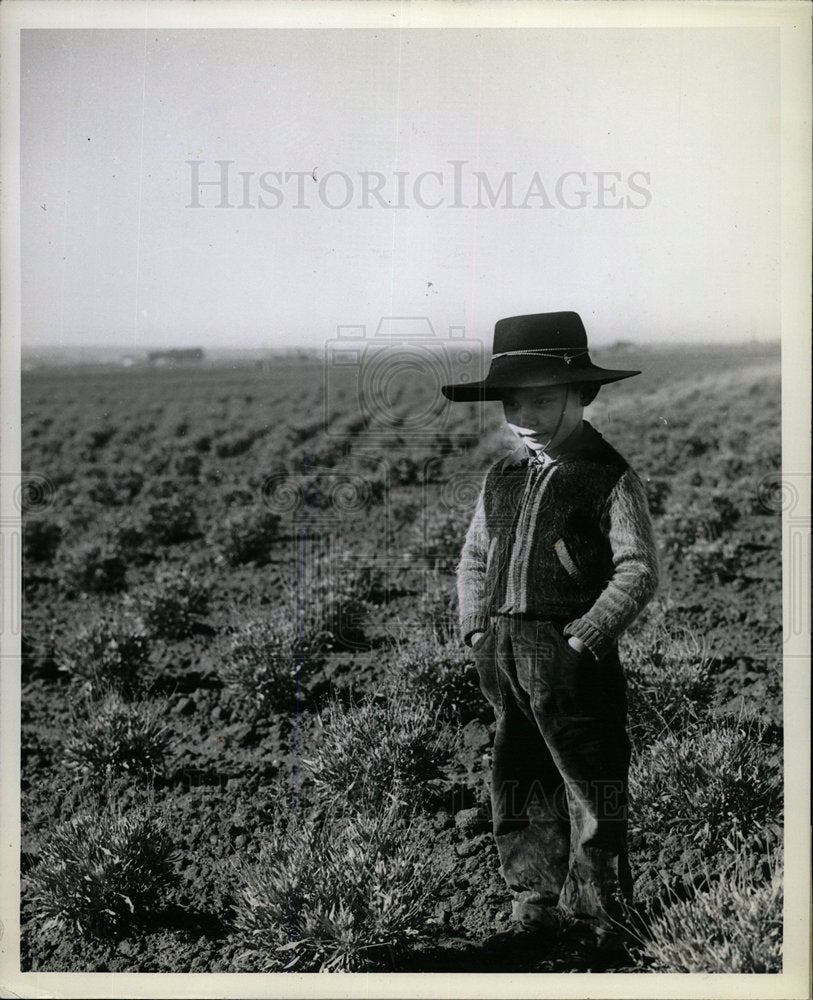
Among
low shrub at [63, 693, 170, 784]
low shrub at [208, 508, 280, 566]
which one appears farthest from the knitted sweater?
low shrub at [208, 508, 280, 566]

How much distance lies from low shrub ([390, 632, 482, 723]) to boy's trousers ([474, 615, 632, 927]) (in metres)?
0.64

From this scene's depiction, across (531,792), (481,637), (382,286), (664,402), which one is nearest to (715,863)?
(531,792)

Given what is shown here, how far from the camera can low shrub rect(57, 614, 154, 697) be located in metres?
4.58

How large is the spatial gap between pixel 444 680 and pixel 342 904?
3.77 ft

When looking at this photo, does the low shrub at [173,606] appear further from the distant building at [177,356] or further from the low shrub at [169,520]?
the distant building at [177,356]

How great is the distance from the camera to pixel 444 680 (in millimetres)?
4031

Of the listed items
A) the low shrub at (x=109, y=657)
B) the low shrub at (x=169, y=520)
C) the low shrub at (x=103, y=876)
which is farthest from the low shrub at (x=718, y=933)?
the low shrub at (x=169, y=520)

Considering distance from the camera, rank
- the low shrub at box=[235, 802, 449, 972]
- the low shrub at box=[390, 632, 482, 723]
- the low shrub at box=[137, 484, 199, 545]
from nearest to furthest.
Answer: the low shrub at box=[235, 802, 449, 972], the low shrub at box=[390, 632, 482, 723], the low shrub at box=[137, 484, 199, 545]

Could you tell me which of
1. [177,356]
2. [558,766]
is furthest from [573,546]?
[177,356]

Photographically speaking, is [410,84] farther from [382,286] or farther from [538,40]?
[382,286]

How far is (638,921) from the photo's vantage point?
3287 millimetres

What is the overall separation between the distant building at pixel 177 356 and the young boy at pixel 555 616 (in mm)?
1826

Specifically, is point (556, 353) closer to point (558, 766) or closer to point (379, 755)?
point (558, 766)

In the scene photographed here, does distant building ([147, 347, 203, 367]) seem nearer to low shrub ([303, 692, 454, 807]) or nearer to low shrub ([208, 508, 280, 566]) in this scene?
low shrub ([208, 508, 280, 566])
